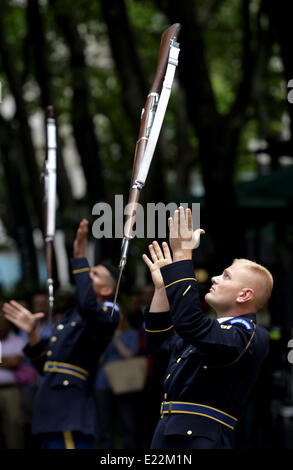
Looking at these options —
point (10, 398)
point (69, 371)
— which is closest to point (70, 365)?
point (69, 371)

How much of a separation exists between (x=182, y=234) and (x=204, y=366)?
62 centimetres

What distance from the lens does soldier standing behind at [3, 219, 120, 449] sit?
5408 millimetres

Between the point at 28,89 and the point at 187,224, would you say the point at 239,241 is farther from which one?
the point at 28,89

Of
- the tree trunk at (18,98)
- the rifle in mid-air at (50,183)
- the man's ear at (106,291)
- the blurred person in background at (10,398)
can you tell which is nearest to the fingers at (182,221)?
the rifle in mid-air at (50,183)

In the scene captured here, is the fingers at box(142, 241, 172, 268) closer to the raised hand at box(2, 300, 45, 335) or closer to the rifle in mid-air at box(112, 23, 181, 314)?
the rifle in mid-air at box(112, 23, 181, 314)

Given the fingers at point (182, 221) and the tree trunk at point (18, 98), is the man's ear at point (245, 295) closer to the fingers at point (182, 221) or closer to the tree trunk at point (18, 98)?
the fingers at point (182, 221)

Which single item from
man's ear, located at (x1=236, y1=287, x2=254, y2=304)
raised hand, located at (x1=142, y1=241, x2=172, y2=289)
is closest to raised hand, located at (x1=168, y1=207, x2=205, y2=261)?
raised hand, located at (x1=142, y1=241, x2=172, y2=289)

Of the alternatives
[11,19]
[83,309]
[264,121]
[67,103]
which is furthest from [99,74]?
[83,309]

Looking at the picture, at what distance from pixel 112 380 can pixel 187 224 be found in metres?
5.39

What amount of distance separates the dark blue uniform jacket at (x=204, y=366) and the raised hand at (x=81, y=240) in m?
1.29

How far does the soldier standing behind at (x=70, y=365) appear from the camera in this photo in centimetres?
541

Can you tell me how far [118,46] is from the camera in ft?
35.3

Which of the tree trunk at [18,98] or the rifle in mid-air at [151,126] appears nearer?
the rifle in mid-air at [151,126]

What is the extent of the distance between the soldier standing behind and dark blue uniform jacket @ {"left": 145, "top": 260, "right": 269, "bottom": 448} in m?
1.56
